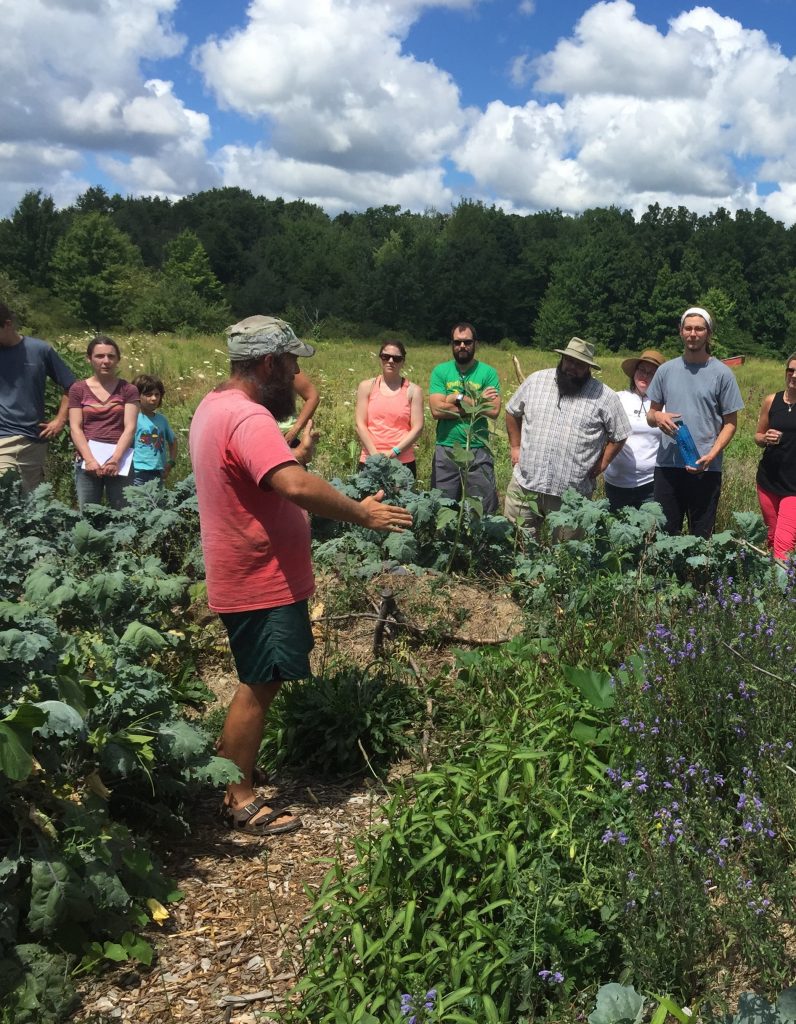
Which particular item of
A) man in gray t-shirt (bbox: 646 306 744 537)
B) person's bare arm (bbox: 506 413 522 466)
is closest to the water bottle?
man in gray t-shirt (bbox: 646 306 744 537)

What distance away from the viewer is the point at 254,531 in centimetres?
323

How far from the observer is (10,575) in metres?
4.47

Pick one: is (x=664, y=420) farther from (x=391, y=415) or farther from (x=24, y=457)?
(x=24, y=457)

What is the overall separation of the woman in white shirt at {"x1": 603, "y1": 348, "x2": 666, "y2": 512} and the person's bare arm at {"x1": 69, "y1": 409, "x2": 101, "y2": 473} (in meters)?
3.78

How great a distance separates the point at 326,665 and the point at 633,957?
2466mm

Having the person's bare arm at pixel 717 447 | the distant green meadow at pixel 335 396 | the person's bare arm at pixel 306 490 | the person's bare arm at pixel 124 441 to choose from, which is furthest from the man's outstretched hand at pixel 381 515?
the distant green meadow at pixel 335 396

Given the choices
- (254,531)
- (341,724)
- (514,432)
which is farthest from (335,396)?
(254,531)

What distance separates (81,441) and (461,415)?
2822 mm

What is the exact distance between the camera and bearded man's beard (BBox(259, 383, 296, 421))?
3.25 meters

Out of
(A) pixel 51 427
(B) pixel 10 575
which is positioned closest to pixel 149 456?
(A) pixel 51 427

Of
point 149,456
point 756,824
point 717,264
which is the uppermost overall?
point 717,264

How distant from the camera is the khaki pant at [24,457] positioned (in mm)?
6195

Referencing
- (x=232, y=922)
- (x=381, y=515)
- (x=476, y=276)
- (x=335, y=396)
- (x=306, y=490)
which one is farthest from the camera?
(x=476, y=276)

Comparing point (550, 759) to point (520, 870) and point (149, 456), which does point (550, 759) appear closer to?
point (520, 870)
